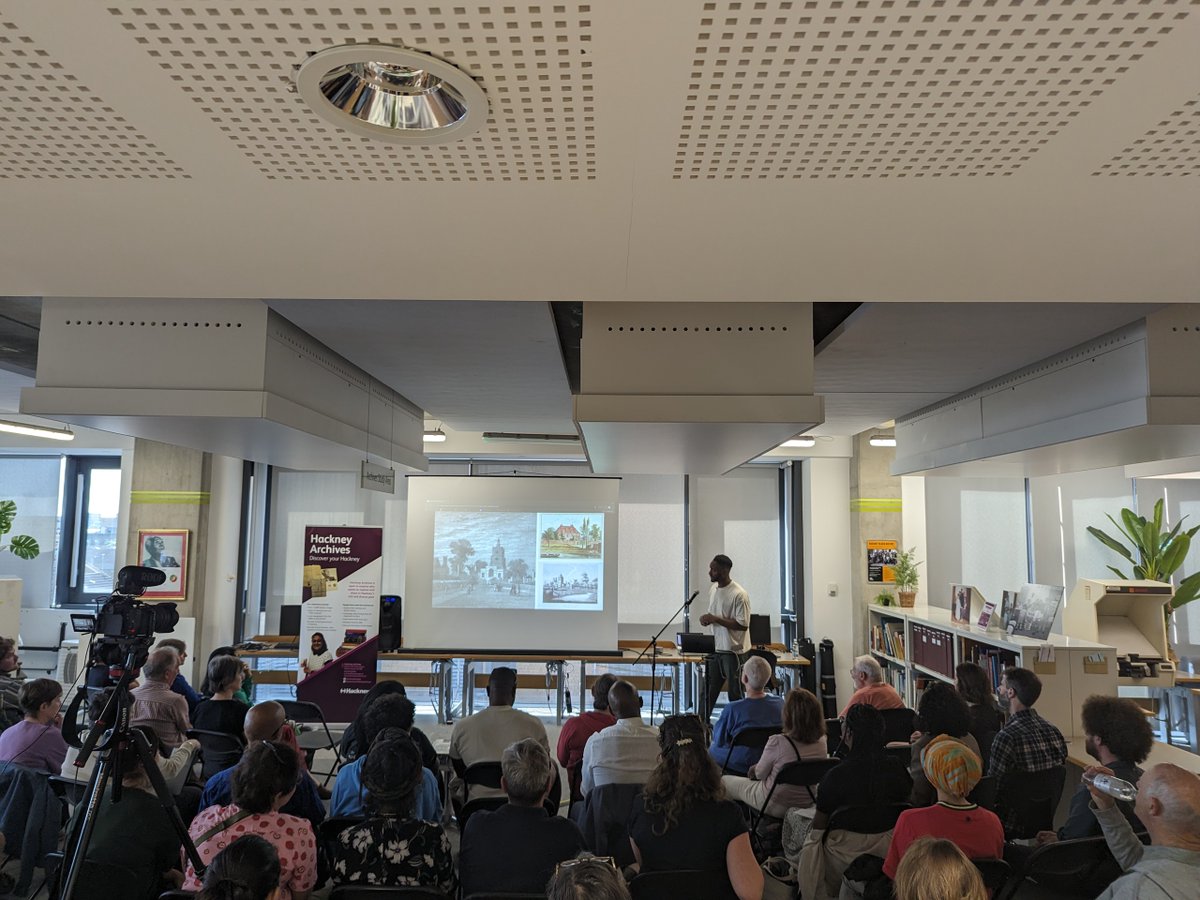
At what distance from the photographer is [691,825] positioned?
2574 mm

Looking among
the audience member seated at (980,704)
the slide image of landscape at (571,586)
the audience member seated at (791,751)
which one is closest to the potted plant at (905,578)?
the slide image of landscape at (571,586)

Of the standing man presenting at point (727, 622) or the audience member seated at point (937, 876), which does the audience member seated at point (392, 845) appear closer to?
the audience member seated at point (937, 876)

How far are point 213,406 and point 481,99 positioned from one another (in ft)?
7.97

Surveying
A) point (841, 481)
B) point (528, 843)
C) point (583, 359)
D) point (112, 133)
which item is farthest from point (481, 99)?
point (841, 481)

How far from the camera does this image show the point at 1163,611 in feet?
18.1

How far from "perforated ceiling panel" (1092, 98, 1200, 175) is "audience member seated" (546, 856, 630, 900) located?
1853 mm

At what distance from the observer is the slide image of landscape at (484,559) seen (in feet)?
27.1

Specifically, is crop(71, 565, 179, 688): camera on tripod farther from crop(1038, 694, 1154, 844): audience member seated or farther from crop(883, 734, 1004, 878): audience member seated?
crop(1038, 694, 1154, 844): audience member seated

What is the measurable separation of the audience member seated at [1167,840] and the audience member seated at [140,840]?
3027 millimetres

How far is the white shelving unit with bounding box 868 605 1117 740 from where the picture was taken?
497 centimetres

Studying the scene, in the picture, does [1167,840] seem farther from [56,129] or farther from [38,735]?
[38,735]

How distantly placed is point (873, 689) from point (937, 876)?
9.65ft

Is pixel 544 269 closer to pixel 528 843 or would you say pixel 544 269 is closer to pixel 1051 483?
pixel 528 843

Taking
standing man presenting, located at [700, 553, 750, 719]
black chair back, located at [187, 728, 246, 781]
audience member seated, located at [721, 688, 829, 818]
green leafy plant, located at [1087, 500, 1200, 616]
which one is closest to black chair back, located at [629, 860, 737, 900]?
audience member seated, located at [721, 688, 829, 818]
